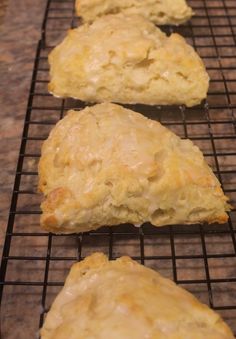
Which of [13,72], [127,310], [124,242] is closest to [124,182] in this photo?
[124,242]

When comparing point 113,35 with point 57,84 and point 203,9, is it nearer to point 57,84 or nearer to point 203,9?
point 57,84

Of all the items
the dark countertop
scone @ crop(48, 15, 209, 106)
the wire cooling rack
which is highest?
scone @ crop(48, 15, 209, 106)

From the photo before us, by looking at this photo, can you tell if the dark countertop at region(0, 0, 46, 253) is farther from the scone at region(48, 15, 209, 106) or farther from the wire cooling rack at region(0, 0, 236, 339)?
the scone at region(48, 15, 209, 106)

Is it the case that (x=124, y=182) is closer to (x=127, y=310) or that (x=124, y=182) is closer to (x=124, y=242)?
(x=124, y=242)

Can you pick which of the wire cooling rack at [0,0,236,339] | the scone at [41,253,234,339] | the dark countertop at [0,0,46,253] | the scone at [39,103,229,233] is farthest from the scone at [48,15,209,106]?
the scone at [41,253,234,339]

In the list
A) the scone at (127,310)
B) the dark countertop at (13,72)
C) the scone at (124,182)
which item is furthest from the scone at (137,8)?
the scone at (127,310)

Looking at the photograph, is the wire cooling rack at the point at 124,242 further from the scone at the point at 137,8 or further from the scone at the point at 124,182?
the scone at the point at 137,8

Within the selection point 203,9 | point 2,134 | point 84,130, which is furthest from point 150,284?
point 203,9
